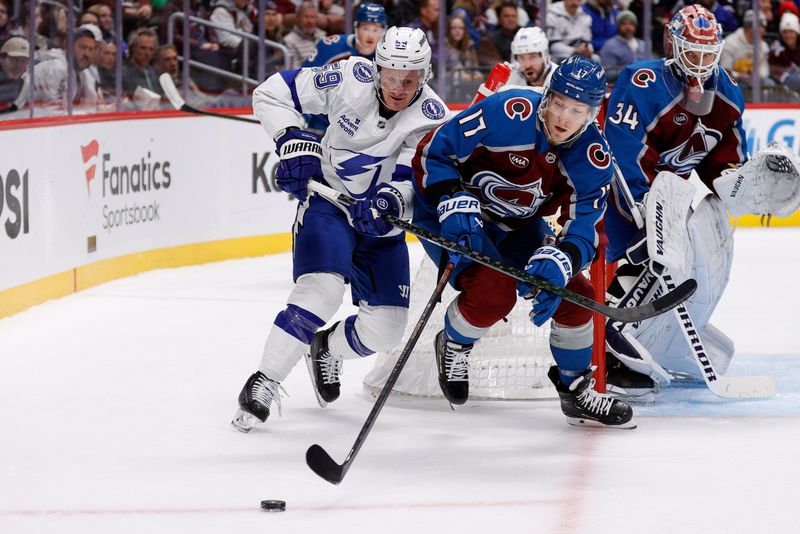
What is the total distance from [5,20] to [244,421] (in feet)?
9.29

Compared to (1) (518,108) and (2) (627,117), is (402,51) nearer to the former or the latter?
(1) (518,108)

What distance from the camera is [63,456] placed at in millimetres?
3434

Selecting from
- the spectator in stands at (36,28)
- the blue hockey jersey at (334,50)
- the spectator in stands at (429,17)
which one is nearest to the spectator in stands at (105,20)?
Answer: the spectator in stands at (36,28)

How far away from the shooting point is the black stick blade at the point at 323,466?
3.05m

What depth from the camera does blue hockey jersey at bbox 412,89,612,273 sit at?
3521 millimetres

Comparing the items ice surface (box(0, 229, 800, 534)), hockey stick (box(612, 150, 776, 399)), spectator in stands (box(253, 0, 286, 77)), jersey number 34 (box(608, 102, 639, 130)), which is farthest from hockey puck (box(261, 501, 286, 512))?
spectator in stands (box(253, 0, 286, 77))

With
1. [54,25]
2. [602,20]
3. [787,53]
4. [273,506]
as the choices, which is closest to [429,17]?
[602,20]

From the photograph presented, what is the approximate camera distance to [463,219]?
11.3 feet

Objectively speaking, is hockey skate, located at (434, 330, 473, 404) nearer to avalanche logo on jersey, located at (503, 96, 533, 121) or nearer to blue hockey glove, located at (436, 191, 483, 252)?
blue hockey glove, located at (436, 191, 483, 252)

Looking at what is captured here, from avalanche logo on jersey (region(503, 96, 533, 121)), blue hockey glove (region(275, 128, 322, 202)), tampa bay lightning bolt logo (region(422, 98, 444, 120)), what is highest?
avalanche logo on jersey (region(503, 96, 533, 121))

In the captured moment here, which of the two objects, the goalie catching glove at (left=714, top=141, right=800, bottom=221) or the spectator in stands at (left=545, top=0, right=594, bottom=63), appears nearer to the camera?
the goalie catching glove at (left=714, top=141, right=800, bottom=221)

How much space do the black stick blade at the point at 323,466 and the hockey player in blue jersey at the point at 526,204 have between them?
708 millimetres

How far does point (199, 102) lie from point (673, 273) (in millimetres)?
4248

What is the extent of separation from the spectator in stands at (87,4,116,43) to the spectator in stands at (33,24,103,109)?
52 mm
